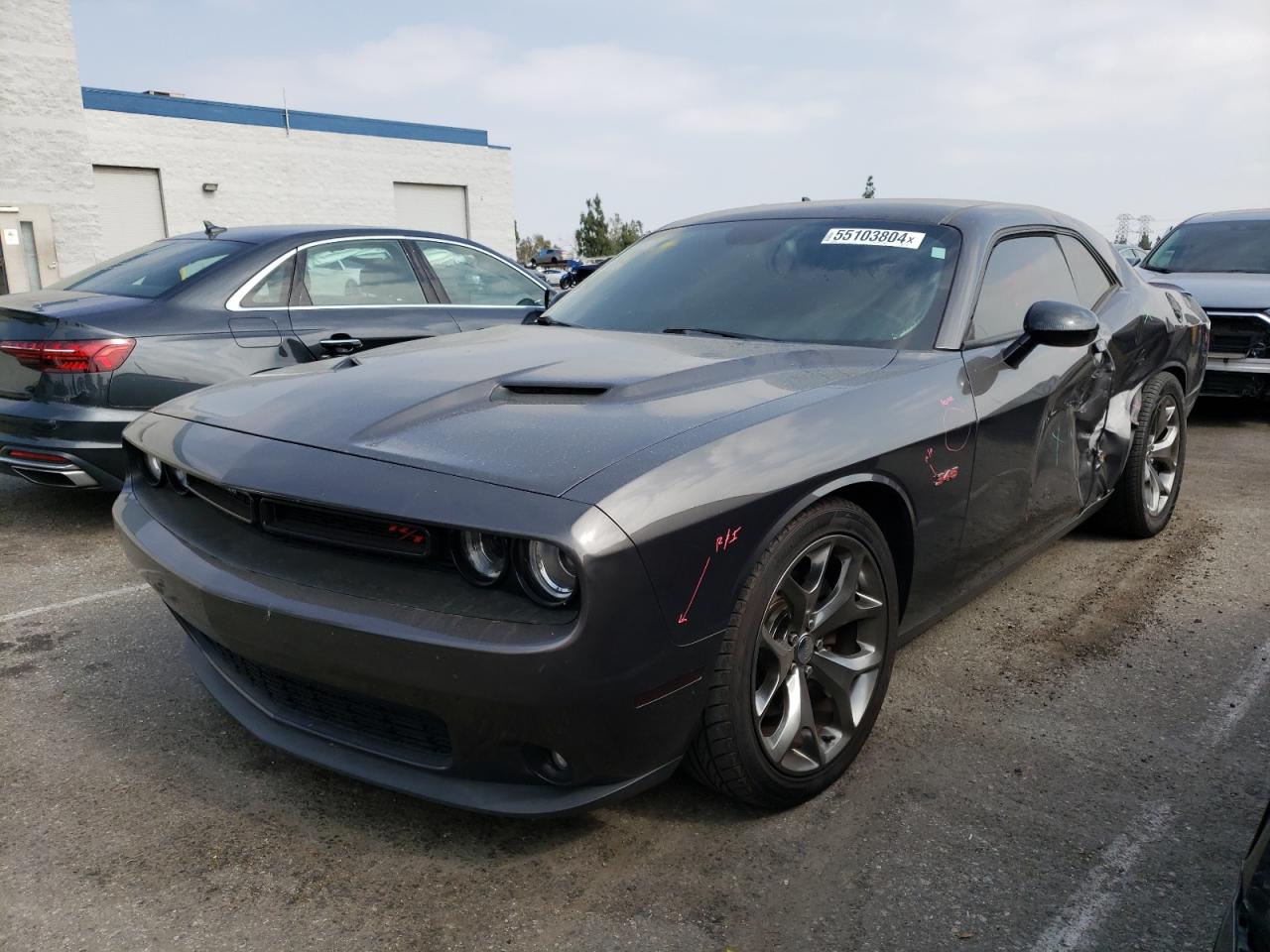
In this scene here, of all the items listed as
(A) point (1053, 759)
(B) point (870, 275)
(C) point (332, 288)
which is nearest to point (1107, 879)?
(A) point (1053, 759)

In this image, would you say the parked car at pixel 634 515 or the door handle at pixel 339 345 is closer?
the parked car at pixel 634 515

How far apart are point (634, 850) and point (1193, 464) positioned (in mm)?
5362

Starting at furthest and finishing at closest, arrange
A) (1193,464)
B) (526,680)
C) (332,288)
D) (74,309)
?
(1193,464)
(332,288)
(74,309)
(526,680)

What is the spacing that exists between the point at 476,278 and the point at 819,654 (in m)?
4.29

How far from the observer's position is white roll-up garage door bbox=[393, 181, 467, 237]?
29859 millimetres

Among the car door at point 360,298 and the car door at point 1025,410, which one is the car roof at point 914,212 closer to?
the car door at point 1025,410

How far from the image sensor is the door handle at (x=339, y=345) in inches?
185

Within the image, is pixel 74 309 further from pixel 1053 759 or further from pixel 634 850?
pixel 1053 759

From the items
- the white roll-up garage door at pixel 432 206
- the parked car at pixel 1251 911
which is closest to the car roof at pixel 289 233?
the parked car at pixel 1251 911

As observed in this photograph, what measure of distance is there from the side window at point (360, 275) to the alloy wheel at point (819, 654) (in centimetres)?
374

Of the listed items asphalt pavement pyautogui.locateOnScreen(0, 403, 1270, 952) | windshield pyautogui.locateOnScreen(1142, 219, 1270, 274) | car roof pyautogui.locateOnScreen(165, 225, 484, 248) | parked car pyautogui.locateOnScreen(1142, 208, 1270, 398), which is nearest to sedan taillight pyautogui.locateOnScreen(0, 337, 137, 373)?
car roof pyautogui.locateOnScreen(165, 225, 484, 248)

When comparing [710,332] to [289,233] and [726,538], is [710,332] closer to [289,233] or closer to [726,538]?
[726,538]

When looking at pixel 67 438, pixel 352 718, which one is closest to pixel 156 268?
pixel 67 438

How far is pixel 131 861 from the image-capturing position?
2.29 m
